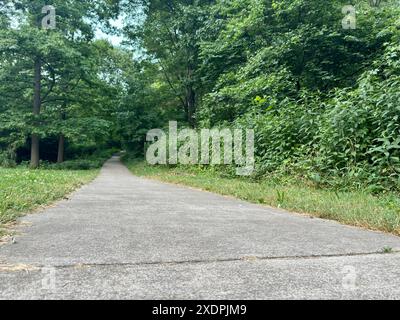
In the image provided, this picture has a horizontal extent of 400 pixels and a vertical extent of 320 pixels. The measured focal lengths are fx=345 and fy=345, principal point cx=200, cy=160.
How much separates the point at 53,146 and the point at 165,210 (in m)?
22.4

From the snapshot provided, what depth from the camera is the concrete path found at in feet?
4.77

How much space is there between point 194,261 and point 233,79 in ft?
39.2

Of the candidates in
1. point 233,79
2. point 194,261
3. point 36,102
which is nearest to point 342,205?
point 194,261

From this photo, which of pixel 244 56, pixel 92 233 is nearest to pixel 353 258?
pixel 92 233

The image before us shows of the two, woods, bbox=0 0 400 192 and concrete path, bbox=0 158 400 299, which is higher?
woods, bbox=0 0 400 192

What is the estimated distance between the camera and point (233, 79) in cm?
1320

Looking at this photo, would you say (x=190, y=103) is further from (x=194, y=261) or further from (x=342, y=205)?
(x=194, y=261)

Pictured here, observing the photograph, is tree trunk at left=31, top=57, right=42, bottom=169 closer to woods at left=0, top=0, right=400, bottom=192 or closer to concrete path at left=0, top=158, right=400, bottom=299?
woods at left=0, top=0, right=400, bottom=192

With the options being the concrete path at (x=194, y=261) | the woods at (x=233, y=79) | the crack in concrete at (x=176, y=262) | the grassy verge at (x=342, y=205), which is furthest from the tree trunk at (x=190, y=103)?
the crack in concrete at (x=176, y=262)

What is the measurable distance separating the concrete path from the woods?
10.3 ft

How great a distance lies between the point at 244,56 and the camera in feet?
45.2

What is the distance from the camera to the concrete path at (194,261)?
145cm

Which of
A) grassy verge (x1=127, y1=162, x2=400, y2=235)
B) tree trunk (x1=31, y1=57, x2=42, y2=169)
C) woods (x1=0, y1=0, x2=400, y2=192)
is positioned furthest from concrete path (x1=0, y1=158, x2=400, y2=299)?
tree trunk (x1=31, y1=57, x2=42, y2=169)

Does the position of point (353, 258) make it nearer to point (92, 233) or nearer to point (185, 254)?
point (185, 254)
